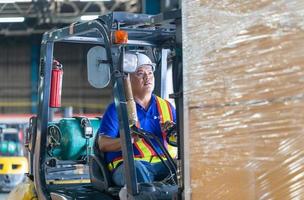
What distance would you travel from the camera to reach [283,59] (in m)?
2.30

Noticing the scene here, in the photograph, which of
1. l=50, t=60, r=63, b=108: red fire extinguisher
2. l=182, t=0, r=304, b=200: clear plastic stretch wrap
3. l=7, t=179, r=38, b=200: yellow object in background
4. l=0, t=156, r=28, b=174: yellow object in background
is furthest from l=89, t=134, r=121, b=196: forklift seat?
l=0, t=156, r=28, b=174: yellow object in background

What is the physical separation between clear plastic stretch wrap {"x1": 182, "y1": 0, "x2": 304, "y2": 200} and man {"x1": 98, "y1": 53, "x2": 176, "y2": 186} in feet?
3.54

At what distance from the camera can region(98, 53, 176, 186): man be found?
3.78m

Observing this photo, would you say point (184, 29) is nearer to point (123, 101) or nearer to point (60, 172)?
point (123, 101)

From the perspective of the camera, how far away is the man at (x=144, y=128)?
3.78m

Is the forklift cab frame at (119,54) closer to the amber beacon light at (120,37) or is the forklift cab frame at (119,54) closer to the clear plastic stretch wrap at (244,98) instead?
the amber beacon light at (120,37)

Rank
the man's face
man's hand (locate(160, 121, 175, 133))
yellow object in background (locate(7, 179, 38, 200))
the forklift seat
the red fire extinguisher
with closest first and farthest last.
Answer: man's hand (locate(160, 121, 175, 133)) < the forklift seat < the man's face < the red fire extinguisher < yellow object in background (locate(7, 179, 38, 200))

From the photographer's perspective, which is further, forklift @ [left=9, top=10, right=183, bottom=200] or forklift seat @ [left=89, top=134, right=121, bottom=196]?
forklift seat @ [left=89, top=134, right=121, bottom=196]

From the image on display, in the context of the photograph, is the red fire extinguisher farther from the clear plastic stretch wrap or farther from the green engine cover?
the clear plastic stretch wrap

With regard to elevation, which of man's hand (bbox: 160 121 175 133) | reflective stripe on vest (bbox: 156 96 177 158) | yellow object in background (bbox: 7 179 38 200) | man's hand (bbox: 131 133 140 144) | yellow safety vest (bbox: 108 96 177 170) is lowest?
yellow object in background (bbox: 7 179 38 200)

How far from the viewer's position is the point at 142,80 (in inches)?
161

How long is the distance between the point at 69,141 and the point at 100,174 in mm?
588

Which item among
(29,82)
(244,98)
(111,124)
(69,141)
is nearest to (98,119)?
(69,141)

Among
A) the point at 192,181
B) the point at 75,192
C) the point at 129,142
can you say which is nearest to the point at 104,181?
the point at 75,192
